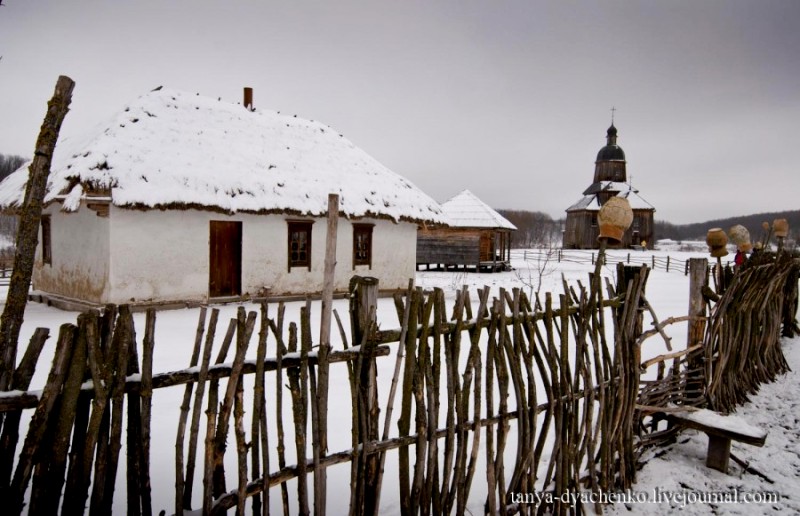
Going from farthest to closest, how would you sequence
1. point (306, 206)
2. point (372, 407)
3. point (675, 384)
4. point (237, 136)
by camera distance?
1. point (237, 136)
2. point (306, 206)
3. point (675, 384)
4. point (372, 407)

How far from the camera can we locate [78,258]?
371 inches

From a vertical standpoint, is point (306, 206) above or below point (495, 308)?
above

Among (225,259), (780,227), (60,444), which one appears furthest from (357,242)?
(60,444)

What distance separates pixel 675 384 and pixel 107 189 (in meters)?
9.28

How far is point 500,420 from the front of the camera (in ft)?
8.39

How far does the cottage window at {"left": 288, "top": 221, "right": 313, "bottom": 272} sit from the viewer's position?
11.0 m

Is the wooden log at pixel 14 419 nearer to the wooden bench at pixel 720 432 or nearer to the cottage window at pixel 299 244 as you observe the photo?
the wooden bench at pixel 720 432

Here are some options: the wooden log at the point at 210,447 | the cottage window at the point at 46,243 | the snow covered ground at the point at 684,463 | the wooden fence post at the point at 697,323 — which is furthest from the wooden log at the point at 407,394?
the cottage window at the point at 46,243

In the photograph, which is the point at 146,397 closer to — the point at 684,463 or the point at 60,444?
the point at 60,444

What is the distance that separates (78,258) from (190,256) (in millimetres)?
2255

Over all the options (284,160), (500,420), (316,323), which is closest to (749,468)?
(500,420)

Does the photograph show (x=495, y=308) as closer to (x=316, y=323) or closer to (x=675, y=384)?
(x=675, y=384)

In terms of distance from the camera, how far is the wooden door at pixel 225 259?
33.0 feet

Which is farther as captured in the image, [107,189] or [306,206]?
[306,206]
